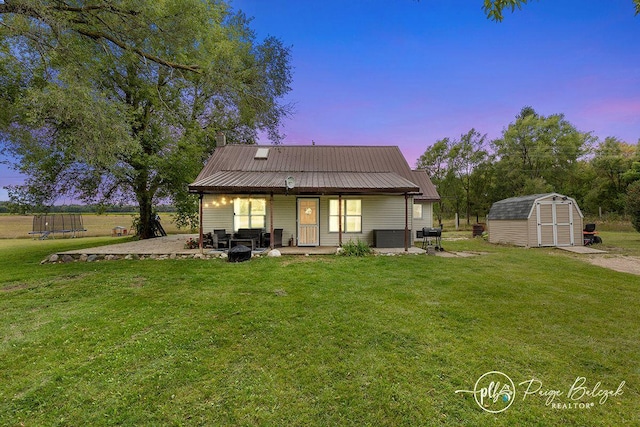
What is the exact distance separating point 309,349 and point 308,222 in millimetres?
A: 7923

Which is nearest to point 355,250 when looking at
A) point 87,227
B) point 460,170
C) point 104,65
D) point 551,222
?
point 551,222

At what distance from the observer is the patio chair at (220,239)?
9656 mm

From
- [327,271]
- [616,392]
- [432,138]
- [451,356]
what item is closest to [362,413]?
[451,356]

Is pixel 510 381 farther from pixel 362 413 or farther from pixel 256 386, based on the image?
pixel 256 386

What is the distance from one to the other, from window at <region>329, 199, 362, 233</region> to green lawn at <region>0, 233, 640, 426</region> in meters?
5.00

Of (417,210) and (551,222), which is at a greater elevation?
(417,210)

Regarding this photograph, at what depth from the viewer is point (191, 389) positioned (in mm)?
2338

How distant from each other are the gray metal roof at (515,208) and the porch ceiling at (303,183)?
20.8ft

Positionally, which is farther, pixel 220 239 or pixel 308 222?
pixel 308 222

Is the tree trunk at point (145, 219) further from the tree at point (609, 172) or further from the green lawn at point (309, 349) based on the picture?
the tree at point (609, 172)

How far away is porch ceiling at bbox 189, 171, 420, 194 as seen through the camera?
9.01 m

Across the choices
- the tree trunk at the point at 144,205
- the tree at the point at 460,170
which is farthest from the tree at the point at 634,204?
the tree trunk at the point at 144,205

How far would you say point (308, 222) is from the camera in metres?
10.8

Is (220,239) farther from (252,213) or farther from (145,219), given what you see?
(145,219)
